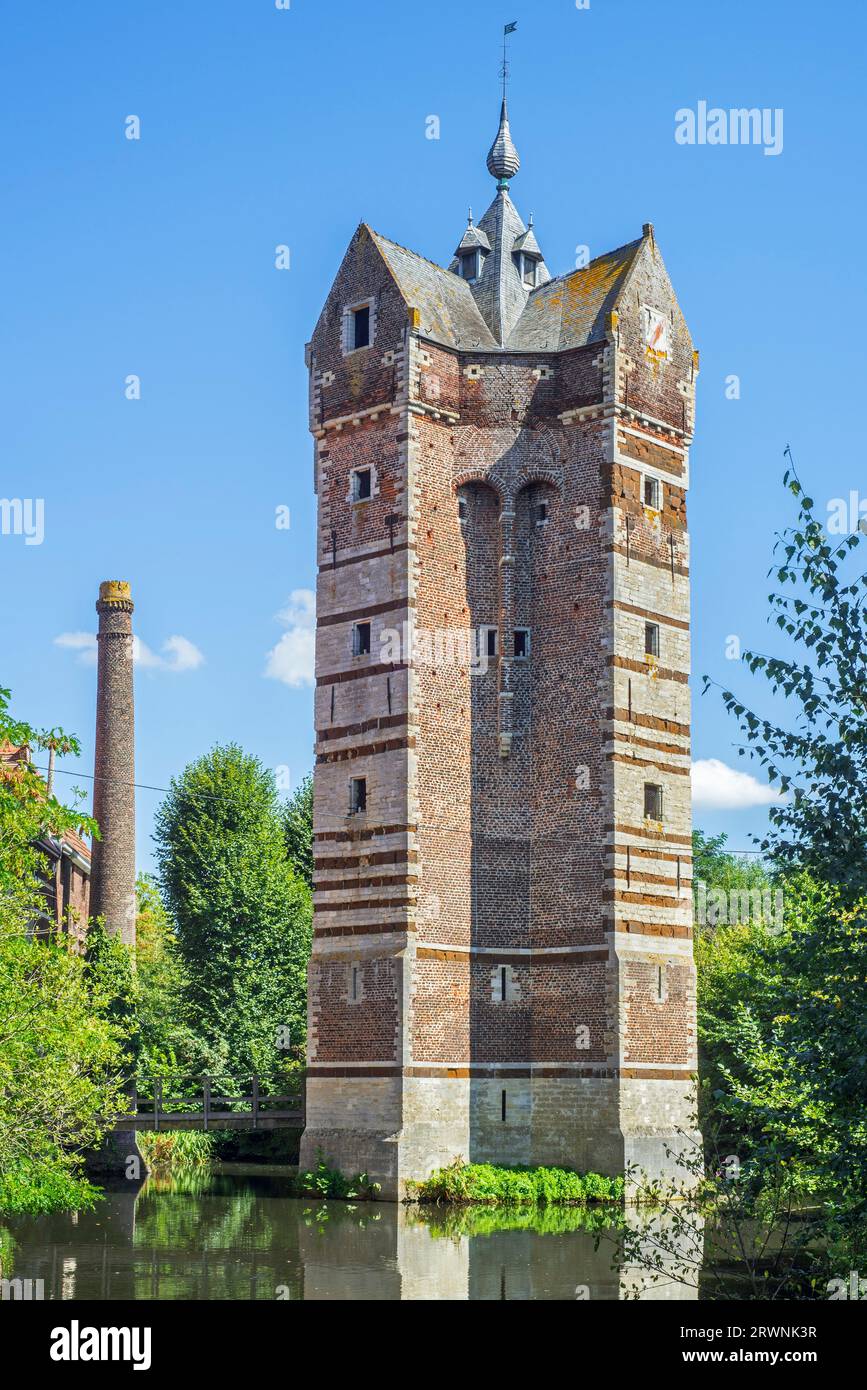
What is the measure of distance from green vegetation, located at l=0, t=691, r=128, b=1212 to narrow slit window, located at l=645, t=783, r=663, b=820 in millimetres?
17273

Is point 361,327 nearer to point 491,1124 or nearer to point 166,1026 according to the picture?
point 491,1124

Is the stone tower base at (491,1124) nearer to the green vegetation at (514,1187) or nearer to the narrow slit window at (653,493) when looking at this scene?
the green vegetation at (514,1187)

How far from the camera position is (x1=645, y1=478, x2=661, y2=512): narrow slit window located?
4122 cm

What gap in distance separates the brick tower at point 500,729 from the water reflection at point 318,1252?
10.2 ft

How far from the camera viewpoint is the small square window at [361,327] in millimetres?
41781

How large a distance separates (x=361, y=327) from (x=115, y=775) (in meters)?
24.9

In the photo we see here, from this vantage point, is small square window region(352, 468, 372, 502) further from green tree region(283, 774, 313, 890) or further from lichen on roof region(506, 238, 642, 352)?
green tree region(283, 774, 313, 890)

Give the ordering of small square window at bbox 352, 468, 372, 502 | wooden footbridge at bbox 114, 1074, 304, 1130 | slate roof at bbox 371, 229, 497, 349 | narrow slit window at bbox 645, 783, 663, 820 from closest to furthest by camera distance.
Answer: narrow slit window at bbox 645, 783, 663, 820 → small square window at bbox 352, 468, 372, 502 → slate roof at bbox 371, 229, 497, 349 → wooden footbridge at bbox 114, 1074, 304, 1130

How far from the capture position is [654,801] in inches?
1570

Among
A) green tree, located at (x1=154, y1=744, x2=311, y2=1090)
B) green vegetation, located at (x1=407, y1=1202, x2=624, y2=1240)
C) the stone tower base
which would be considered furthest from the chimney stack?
green vegetation, located at (x1=407, y1=1202, x2=624, y2=1240)

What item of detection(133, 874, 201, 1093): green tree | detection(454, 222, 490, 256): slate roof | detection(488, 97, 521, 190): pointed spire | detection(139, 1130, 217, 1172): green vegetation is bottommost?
detection(139, 1130, 217, 1172): green vegetation

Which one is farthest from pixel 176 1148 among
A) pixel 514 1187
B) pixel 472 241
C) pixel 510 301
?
pixel 472 241
